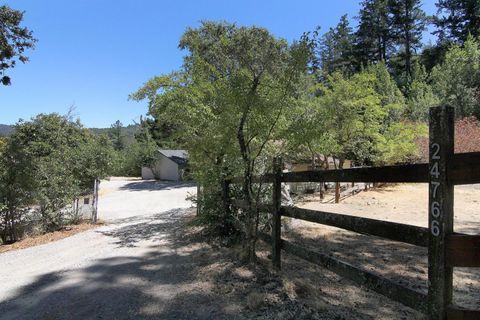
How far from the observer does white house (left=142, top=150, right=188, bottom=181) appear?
39.7 meters

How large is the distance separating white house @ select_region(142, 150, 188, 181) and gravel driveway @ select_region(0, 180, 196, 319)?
2983 centimetres

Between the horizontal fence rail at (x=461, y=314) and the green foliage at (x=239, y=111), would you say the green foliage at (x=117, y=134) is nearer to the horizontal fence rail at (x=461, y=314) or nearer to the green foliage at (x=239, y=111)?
the green foliage at (x=239, y=111)

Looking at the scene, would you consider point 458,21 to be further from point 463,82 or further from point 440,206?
point 440,206

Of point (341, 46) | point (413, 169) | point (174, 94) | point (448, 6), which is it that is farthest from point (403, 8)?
point (413, 169)

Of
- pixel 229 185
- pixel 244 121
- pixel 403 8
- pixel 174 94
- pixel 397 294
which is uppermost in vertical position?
pixel 403 8

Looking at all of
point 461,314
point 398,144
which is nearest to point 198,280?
point 461,314

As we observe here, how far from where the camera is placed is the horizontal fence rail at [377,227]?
2766mm

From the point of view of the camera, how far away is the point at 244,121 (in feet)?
18.3

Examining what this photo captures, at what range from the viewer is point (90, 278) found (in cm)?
578

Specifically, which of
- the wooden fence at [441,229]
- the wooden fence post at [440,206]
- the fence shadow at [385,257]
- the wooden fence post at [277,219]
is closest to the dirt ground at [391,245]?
the fence shadow at [385,257]

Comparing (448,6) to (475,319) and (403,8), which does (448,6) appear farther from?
(475,319)

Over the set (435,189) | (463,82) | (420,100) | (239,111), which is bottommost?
(435,189)

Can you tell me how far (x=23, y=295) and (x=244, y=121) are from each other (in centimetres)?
397

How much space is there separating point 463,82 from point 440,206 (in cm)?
3711
